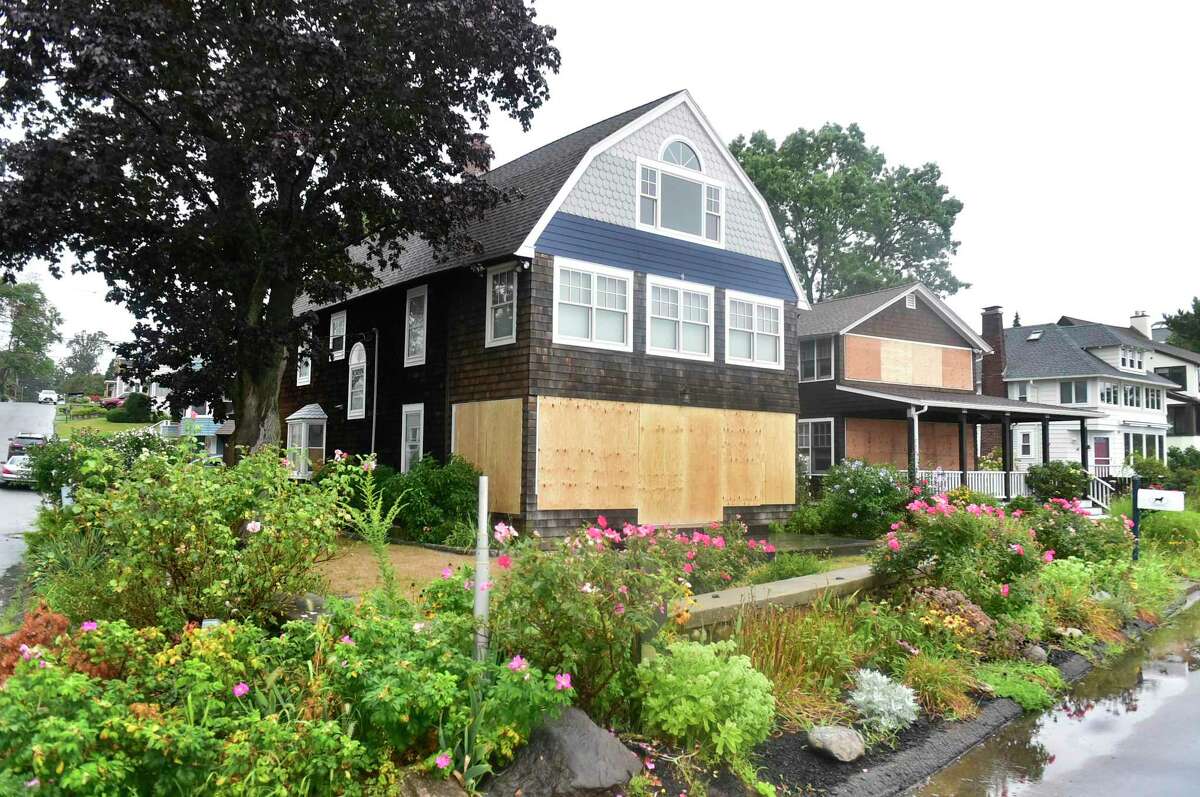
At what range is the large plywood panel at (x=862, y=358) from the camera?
87.1ft

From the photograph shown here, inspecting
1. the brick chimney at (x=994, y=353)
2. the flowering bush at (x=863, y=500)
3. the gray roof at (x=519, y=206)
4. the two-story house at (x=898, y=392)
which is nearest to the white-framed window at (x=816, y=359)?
the two-story house at (x=898, y=392)

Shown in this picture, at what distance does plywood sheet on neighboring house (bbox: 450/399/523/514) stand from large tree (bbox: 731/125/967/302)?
34.1m

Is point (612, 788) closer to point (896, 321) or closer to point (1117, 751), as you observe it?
point (1117, 751)

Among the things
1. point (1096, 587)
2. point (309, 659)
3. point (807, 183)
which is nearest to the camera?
point (309, 659)

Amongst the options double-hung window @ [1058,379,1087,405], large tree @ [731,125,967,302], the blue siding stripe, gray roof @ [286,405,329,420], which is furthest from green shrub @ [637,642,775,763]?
large tree @ [731,125,967,302]

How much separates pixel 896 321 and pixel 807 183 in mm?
20631

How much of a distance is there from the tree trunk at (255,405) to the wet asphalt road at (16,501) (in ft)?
12.4

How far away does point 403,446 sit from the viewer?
18781 millimetres

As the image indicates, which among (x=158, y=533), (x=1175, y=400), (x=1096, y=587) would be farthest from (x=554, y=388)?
(x=1175, y=400)

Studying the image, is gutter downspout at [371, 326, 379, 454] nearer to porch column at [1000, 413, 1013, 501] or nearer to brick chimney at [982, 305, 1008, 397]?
porch column at [1000, 413, 1013, 501]

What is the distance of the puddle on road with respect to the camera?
541cm

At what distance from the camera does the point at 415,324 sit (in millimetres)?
18891

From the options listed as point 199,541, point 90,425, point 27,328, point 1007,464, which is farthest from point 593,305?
point 27,328

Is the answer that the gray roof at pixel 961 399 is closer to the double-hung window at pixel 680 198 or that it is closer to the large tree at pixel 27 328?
the double-hung window at pixel 680 198
